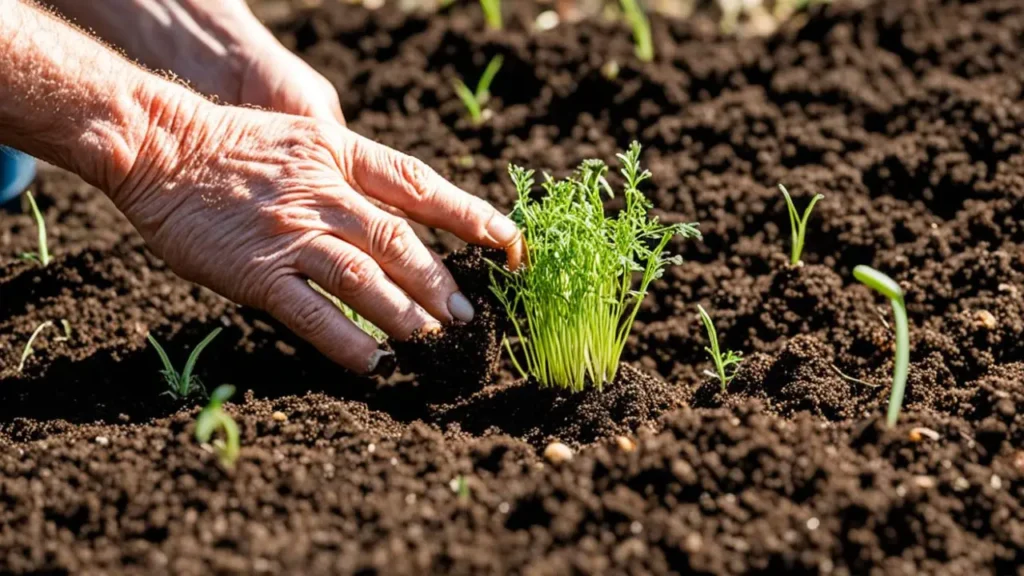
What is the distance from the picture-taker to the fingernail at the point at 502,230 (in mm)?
2812

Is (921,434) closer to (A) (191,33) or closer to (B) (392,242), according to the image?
(B) (392,242)

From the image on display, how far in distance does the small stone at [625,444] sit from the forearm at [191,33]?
1.91 m

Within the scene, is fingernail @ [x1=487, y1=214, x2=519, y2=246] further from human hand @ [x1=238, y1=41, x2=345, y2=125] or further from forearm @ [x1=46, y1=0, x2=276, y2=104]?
forearm @ [x1=46, y1=0, x2=276, y2=104]

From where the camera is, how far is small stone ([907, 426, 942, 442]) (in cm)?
245

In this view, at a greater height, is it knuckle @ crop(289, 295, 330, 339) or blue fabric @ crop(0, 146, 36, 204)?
knuckle @ crop(289, 295, 330, 339)

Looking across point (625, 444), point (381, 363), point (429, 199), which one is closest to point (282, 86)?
point (429, 199)

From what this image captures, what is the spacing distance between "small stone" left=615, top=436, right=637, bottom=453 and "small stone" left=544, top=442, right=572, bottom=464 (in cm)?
12

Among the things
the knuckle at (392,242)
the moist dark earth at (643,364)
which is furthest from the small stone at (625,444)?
the knuckle at (392,242)

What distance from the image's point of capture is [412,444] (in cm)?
253

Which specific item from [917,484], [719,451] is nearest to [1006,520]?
[917,484]

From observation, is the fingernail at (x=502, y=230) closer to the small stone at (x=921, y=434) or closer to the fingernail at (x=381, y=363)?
the fingernail at (x=381, y=363)

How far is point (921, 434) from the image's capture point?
2465 mm

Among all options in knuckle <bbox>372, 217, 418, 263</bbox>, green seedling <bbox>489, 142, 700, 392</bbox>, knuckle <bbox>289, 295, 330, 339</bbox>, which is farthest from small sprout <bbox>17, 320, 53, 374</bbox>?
green seedling <bbox>489, 142, 700, 392</bbox>

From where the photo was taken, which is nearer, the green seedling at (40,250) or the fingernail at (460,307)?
the fingernail at (460,307)
